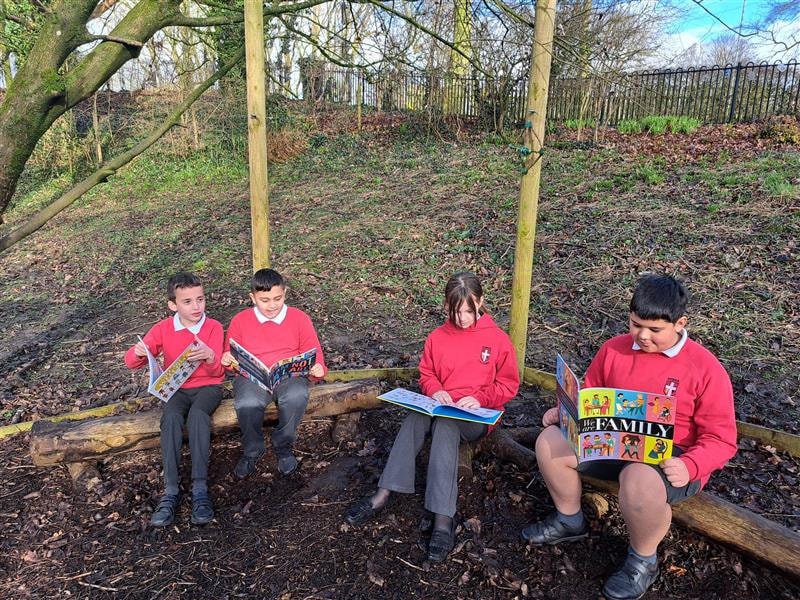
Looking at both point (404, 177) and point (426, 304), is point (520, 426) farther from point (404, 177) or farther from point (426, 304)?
point (404, 177)

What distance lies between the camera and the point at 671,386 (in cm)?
254

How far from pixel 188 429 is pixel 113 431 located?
46 cm

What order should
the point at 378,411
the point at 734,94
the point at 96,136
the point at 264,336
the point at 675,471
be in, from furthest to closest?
the point at 96,136, the point at 734,94, the point at 378,411, the point at 264,336, the point at 675,471

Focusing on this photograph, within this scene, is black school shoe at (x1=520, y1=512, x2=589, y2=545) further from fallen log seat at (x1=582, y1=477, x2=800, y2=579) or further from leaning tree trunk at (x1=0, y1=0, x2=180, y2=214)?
leaning tree trunk at (x1=0, y1=0, x2=180, y2=214)

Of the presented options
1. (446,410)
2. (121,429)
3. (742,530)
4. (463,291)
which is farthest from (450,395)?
(121,429)

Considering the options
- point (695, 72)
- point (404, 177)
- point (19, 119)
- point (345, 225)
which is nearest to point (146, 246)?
point (345, 225)

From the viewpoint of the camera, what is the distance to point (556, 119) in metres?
13.8

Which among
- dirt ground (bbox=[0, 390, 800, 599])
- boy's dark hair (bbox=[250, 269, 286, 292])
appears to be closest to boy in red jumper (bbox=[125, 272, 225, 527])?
dirt ground (bbox=[0, 390, 800, 599])

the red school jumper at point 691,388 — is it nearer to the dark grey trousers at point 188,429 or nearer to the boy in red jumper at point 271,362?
the boy in red jumper at point 271,362

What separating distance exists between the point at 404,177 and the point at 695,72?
23.1 ft

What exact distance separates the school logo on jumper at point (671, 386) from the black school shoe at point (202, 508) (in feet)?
7.65

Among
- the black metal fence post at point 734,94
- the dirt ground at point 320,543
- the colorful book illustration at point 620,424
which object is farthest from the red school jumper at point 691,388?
the black metal fence post at point 734,94

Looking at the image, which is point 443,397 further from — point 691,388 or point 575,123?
point 575,123

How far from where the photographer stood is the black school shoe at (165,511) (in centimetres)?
299
